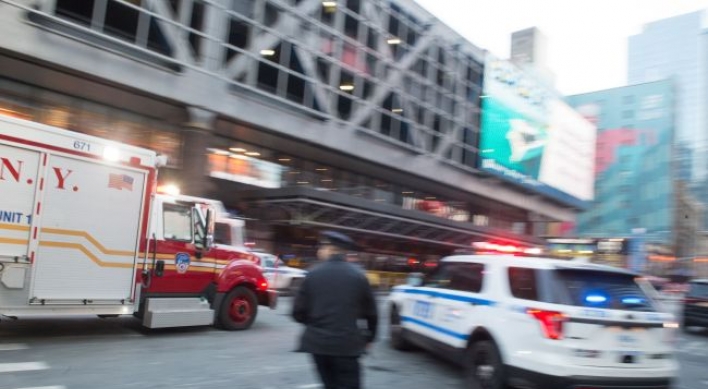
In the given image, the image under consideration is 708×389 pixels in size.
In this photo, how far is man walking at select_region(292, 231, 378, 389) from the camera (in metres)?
3.90

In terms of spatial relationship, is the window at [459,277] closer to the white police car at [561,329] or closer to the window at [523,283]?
the white police car at [561,329]

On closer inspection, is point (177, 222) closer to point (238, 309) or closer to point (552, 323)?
point (238, 309)

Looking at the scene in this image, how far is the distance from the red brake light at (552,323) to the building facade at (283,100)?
18.8 meters

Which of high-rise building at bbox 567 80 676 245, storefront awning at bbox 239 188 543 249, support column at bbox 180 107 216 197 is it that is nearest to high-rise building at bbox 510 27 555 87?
high-rise building at bbox 567 80 676 245

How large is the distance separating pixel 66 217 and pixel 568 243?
25136 mm

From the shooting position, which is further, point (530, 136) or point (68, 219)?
point (530, 136)

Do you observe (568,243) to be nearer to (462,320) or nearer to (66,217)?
(462,320)

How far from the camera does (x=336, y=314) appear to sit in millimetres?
3916

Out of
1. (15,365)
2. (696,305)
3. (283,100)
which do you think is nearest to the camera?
(15,365)

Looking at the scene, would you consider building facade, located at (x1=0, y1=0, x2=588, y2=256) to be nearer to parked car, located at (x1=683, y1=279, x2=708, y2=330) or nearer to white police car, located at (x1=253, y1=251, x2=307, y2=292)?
white police car, located at (x1=253, y1=251, x2=307, y2=292)

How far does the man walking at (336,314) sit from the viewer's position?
3.90 meters

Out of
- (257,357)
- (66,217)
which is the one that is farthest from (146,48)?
(257,357)

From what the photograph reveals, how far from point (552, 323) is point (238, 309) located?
21.7 feet

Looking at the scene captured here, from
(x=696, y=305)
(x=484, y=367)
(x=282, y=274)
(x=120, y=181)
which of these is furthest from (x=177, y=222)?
(x=696, y=305)
